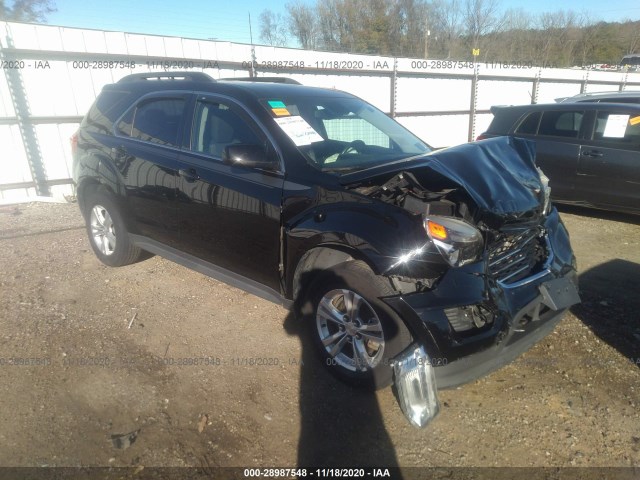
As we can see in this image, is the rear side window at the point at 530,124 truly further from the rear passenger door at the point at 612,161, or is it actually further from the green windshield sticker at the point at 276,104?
the green windshield sticker at the point at 276,104

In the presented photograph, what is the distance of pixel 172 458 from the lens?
232 centimetres

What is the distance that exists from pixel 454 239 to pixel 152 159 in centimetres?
262

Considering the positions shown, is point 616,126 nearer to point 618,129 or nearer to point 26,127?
point 618,129

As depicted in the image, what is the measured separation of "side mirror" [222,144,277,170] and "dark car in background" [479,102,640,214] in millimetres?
4845

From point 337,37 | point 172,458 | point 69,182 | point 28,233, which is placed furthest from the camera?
point 337,37

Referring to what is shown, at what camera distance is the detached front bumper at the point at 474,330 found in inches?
91.5

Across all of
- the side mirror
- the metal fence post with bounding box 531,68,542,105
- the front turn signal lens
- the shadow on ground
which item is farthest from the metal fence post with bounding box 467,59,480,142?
the front turn signal lens

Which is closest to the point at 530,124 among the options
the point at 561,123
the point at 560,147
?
the point at 561,123

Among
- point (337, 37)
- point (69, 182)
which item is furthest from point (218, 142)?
point (337, 37)

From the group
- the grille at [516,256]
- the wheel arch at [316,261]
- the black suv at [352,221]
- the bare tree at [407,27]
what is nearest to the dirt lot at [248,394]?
the black suv at [352,221]

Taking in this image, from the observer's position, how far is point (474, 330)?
235 centimetres

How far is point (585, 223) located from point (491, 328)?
4816mm

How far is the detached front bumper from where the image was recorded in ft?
7.63

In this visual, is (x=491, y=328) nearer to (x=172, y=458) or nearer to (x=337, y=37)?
(x=172, y=458)
